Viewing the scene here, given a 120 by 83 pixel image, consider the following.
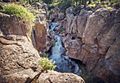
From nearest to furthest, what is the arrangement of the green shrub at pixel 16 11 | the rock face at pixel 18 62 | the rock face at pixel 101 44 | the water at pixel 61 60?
the rock face at pixel 18 62 < the green shrub at pixel 16 11 < the rock face at pixel 101 44 < the water at pixel 61 60

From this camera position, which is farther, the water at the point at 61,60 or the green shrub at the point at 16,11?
the water at the point at 61,60

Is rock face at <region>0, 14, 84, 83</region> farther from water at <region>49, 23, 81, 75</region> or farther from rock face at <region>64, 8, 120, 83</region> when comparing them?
water at <region>49, 23, 81, 75</region>

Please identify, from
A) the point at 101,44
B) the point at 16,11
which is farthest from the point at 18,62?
the point at 101,44

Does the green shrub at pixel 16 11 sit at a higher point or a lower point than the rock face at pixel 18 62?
higher

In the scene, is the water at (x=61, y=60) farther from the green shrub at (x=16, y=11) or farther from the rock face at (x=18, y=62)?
the rock face at (x=18, y=62)

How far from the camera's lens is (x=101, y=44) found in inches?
1594

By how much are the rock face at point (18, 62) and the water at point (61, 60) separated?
25323mm

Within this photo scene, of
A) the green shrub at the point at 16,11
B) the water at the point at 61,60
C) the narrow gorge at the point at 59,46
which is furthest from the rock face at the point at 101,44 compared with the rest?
the green shrub at the point at 16,11

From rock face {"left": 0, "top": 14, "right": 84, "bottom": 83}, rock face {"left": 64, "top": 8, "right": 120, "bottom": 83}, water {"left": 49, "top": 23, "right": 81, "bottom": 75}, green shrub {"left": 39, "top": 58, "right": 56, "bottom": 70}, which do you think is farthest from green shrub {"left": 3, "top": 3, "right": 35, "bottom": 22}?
water {"left": 49, "top": 23, "right": 81, "bottom": 75}

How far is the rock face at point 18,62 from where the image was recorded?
17500 millimetres

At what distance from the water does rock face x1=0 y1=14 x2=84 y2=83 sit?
2532cm

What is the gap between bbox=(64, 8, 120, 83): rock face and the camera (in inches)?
1487

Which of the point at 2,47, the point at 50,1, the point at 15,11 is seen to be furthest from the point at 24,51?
the point at 50,1

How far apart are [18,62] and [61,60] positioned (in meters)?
32.4
